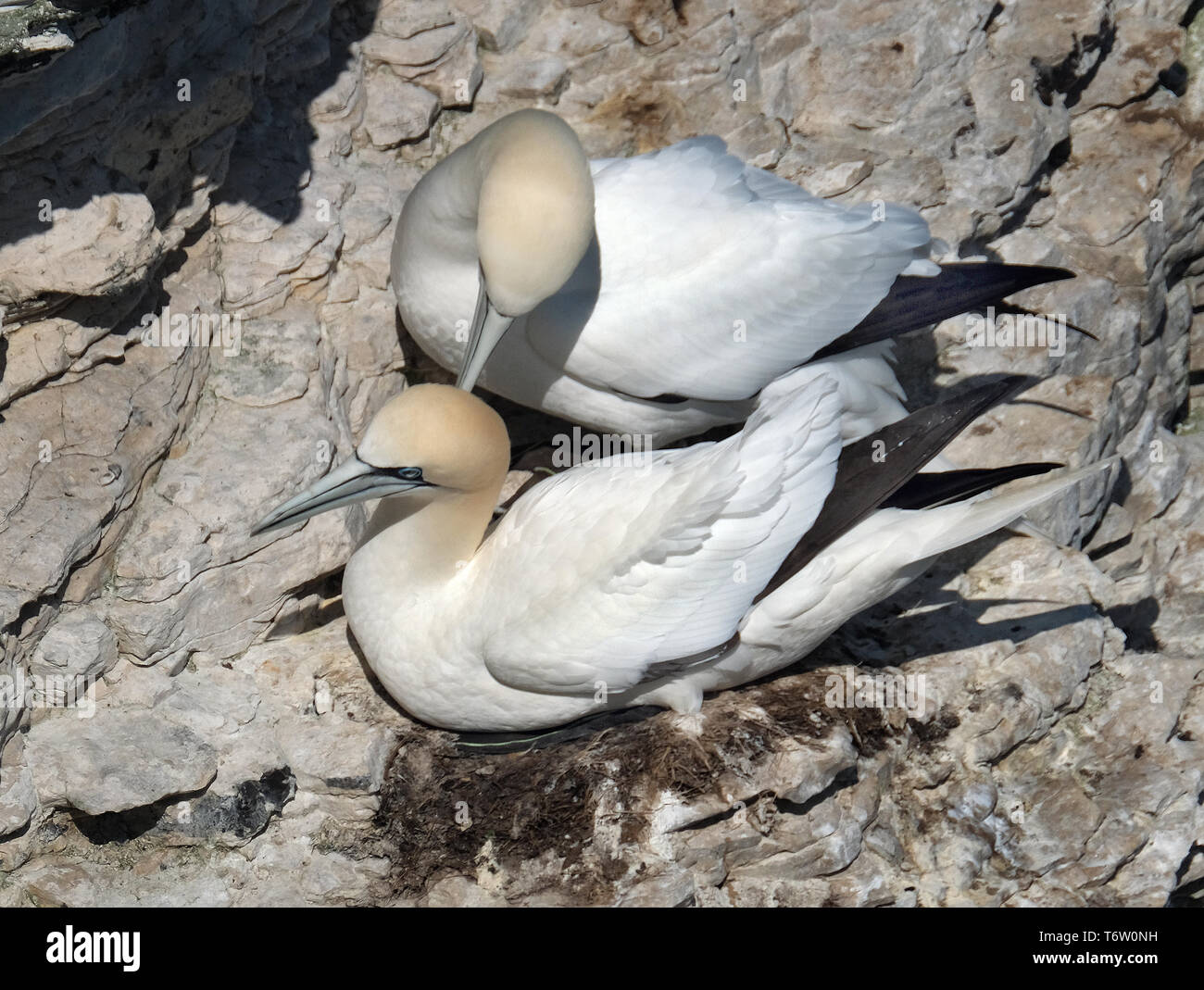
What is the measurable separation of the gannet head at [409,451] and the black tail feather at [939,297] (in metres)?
1.52

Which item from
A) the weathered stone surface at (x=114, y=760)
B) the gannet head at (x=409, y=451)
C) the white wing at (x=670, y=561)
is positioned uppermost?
the gannet head at (x=409, y=451)

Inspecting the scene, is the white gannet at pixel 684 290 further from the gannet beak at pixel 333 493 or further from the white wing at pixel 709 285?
the gannet beak at pixel 333 493

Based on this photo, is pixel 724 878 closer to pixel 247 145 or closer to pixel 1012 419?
pixel 1012 419

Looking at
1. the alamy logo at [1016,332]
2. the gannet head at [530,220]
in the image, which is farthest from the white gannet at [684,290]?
the alamy logo at [1016,332]

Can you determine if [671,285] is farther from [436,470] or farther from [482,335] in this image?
[436,470]

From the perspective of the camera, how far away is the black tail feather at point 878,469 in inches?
190

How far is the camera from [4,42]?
3.91 meters

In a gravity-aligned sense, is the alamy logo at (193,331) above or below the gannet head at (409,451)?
above

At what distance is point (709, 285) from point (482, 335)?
2.94 ft

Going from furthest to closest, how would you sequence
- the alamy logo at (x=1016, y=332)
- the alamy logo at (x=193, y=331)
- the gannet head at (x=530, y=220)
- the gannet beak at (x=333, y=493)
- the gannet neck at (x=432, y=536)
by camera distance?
1. the alamy logo at (x=1016, y=332)
2. the alamy logo at (x=193, y=331)
3. the gannet neck at (x=432, y=536)
4. the gannet beak at (x=333, y=493)
5. the gannet head at (x=530, y=220)

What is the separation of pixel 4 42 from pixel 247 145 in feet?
6.04

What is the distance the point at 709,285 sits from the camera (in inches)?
206

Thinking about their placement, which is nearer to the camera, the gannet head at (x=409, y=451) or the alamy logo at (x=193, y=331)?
the gannet head at (x=409, y=451)

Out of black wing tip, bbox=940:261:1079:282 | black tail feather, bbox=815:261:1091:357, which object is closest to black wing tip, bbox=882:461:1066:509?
black tail feather, bbox=815:261:1091:357
